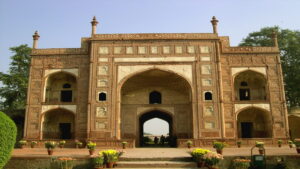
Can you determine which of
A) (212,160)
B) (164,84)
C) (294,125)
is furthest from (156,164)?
(294,125)

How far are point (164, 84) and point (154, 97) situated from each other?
4.73ft

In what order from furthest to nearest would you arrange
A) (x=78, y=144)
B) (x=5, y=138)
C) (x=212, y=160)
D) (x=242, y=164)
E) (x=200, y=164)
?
(x=78, y=144) → (x=200, y=164) → (x=212, y=160) → (x=242, y=164) → (x=5, y=138)

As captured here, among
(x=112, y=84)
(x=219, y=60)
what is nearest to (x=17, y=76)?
(x=112, y=84)

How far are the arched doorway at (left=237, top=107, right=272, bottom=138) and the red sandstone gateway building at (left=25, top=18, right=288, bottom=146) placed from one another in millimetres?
73

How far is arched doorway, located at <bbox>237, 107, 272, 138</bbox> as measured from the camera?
21.1m

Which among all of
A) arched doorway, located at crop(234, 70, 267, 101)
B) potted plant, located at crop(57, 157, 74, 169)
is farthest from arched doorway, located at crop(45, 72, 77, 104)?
arched doorway, located at crop(234, 70, 267, 101)

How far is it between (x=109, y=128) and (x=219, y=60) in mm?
9166

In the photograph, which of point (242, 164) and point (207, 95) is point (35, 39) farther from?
point (242, 164)

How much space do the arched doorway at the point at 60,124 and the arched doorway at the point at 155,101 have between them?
4.07 m

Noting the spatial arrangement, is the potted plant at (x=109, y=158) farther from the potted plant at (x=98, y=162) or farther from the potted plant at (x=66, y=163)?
the potted plant at (x=66, y=163)

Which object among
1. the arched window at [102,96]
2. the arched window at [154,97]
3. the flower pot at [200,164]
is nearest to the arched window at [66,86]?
the arched window at [102,96]

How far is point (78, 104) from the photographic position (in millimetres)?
20047

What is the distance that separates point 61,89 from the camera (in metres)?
22.2

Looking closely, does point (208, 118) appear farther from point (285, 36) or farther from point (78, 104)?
point (285, 36)
